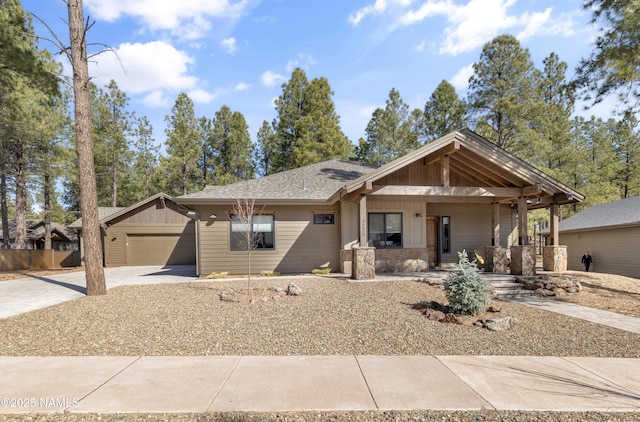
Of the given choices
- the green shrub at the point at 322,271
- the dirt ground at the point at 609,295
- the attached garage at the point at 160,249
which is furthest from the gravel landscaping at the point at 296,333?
the attached garage at the point at 160,249

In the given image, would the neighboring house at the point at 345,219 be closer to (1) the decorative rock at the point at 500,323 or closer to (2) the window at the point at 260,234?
(2) the window at the point at 260,234

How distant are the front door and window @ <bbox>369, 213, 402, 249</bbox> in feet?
6.65

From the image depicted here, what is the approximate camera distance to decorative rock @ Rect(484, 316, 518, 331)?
5785 millimetres

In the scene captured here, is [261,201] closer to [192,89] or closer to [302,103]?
[302,103]

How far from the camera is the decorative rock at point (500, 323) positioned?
5.79 meters

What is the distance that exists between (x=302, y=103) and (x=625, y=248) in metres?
23.1

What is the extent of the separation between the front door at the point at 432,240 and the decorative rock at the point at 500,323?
26.1ft

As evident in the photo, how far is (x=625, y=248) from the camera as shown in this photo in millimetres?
16141

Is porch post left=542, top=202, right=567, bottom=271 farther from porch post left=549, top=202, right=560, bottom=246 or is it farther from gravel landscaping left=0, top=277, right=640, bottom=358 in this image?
gravel landscaping left=0, top=277, right=640, bottom=358

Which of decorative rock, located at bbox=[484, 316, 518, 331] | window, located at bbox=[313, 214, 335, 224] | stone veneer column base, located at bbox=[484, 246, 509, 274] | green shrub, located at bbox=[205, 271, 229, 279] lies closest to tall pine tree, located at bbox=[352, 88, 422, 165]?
window, located at bbox=[313, 214, 335, 224]

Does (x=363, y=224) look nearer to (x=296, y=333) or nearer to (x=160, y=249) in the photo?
(x=296, y=333)

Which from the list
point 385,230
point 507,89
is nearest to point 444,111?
point 507,89

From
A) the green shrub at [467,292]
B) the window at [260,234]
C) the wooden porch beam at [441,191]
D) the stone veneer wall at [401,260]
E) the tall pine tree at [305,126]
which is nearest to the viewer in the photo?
the green shrub at [467,292]

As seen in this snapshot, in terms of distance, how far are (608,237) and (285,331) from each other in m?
19.9
